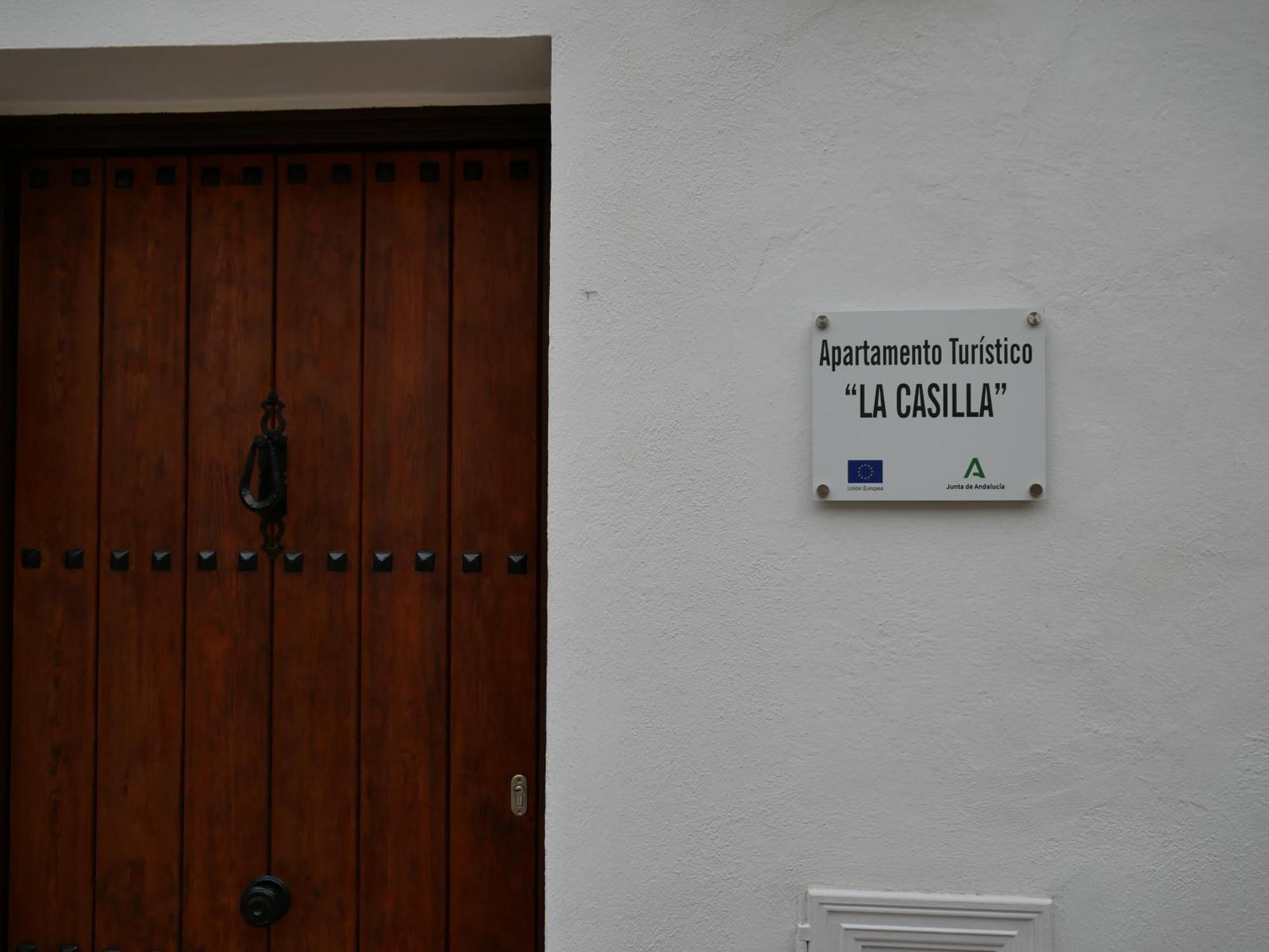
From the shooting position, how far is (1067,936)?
4.98 feet

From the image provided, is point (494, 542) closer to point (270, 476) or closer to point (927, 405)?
point (270, 476)

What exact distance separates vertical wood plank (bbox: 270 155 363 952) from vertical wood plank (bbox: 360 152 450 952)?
3cm

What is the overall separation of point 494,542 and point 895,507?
81cm

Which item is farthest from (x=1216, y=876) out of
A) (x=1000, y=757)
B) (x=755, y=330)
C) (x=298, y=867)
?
(x=298, y=867)

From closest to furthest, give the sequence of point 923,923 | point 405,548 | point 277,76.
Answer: point 923,923 → point 277,76 → point 405,548

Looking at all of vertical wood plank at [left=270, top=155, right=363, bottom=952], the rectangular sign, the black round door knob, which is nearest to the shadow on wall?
vertical wood plank at [left=270, top=155, right=363, bottom=952]

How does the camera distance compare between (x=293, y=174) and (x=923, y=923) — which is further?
(x=293, y=174)

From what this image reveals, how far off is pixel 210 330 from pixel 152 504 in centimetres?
39

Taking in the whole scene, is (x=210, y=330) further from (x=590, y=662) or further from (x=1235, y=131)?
(x=1235, y=131)

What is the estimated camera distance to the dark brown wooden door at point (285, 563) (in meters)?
1.83

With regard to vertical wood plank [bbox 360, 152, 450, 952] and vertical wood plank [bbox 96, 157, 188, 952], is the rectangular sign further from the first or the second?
vertical wood plank [bbox 96, 157, 188, 952]

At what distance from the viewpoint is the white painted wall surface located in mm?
1511

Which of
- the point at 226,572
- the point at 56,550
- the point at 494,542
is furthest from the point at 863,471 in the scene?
the point at 56,550

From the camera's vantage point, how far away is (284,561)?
186 cm
